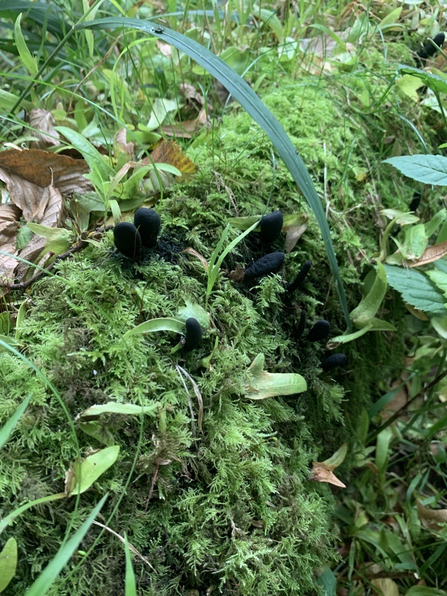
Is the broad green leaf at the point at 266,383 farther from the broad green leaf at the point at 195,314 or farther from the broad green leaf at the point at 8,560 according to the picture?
the broad green leaf at the point at 8,560

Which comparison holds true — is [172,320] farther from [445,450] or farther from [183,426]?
→ [445,450]

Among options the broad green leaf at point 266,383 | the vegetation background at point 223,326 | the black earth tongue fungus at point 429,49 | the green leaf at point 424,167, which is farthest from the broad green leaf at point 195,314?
the black earth tongue fungus at point 429,49

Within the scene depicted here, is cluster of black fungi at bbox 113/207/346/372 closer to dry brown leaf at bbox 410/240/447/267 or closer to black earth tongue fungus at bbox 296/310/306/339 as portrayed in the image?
black earth tongue fungus at bbox 296/310/306/339

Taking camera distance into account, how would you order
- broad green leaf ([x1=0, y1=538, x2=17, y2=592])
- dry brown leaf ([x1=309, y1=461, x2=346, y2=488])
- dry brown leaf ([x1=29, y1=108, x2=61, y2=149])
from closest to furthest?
1. broad green leaf ([x1=0, y1=538, x2=17, y2=592])
2. dry brown leaf ([x1=309, y1=461, x2=346, y2=488])
3. dry brown leaf ([x1=29, y1=108, x2=61, y2=149])

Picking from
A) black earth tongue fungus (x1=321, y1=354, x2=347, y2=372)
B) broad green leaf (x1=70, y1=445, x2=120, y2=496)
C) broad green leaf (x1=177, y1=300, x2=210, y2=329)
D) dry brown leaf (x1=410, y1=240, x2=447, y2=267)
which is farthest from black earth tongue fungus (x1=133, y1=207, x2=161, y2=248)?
dry brown leaf (x1=410, y1=240, x2=447, y2=267)

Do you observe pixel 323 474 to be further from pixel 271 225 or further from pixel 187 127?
pixel 187 127

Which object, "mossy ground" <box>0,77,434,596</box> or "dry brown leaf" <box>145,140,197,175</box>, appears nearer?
"mossy ground" <box>0,77,434,596</box>
